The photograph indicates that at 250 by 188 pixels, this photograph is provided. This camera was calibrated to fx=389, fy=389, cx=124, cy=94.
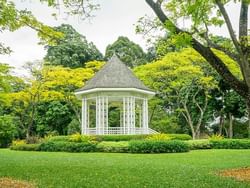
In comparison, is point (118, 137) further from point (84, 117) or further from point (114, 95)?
point (84, 117)

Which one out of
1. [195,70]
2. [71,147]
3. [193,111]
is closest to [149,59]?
[193,111]

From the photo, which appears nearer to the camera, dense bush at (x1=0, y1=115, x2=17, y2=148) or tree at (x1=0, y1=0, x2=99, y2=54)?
tree at (x1=0, y1=0, x2=99, y2=54)

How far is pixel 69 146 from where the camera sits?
78.6ft

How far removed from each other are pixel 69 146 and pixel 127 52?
23.0 meters

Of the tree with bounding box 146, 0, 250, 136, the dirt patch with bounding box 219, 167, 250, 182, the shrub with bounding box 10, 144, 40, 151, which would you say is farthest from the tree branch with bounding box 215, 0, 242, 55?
the shrub with bounding box 10, 144, 40, 151

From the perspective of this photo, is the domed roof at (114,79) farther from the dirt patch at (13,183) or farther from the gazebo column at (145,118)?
the dirt patch at (13,183)

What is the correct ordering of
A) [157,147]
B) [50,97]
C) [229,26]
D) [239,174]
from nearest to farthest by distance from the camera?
[229,26] → [239,174] → [157,147] → [50,97]

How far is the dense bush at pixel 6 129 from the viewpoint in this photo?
114 feet

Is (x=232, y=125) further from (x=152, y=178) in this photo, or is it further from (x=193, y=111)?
(x=152, y=178)

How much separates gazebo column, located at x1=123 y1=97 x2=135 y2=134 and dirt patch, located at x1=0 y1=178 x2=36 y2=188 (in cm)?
1709

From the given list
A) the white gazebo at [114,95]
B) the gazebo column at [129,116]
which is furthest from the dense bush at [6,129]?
the gazebo column at [129,116]

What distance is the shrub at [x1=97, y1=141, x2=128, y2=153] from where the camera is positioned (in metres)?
22.4

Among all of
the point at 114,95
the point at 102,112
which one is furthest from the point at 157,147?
the point at 114,95

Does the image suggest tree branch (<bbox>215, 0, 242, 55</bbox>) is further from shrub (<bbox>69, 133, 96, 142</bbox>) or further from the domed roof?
the domed roof
